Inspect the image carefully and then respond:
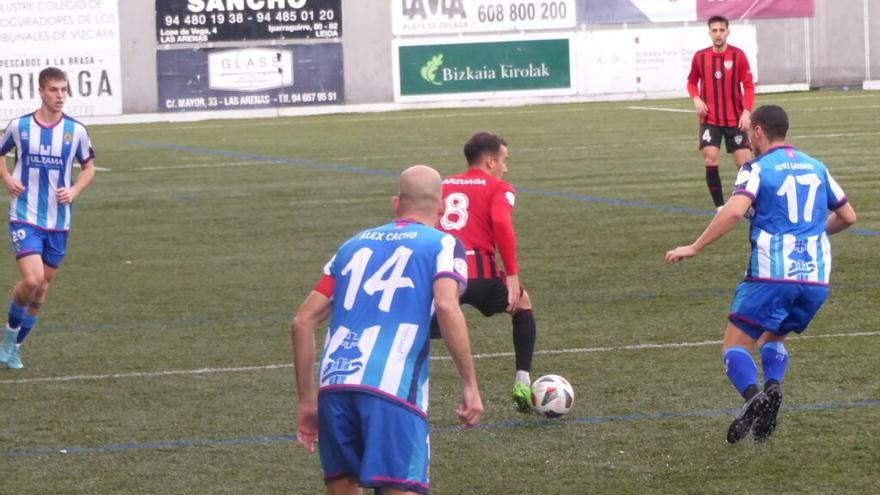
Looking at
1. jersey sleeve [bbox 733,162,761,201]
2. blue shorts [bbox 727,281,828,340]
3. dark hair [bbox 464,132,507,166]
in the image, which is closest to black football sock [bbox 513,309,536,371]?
dark hair [bbox 464,132,507,166]

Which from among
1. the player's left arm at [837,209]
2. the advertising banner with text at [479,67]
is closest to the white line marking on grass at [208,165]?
the advertising banner with text at [479,67]

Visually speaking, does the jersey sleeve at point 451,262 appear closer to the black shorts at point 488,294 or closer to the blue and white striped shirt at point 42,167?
the black shorts at point 488,294

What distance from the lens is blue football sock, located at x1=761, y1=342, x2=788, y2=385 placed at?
7.74 metres

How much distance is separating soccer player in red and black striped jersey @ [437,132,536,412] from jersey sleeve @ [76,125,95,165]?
3.05m

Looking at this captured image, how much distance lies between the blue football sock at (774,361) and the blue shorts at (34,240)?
15.8ft

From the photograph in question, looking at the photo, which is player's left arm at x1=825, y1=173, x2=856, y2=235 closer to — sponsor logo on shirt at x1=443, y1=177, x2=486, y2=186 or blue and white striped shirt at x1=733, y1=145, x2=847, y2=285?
blue and white striped shirt at x1=733, y1=145, x2=847, y2=285

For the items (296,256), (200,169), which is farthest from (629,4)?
(296,256)

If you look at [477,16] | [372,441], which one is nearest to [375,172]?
[477,16]

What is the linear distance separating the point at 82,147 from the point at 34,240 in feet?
2.27

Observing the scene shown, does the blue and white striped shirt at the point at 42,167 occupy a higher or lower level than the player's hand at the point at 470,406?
higher

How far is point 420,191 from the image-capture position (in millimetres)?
5188

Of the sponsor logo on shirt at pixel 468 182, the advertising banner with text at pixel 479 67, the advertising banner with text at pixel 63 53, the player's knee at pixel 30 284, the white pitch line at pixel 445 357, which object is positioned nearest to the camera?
the sponsor logo on shirt at pixel 468 182

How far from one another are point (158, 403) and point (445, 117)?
25.4 meters

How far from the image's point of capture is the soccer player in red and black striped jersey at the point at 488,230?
818cm
